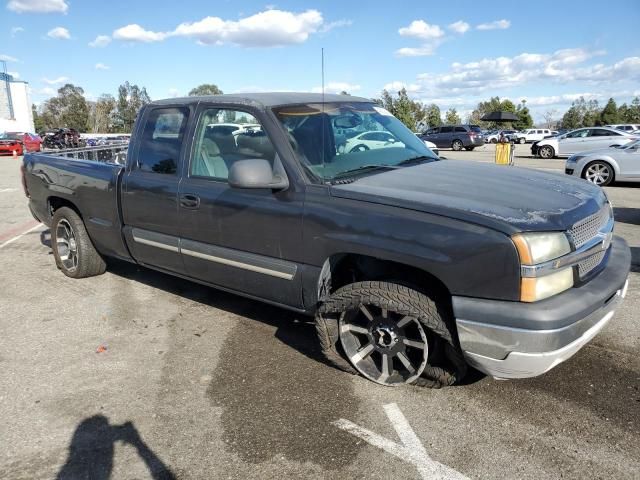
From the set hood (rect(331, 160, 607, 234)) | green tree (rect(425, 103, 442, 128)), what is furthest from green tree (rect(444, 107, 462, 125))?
hood (rect(331, 160, 607, 234))

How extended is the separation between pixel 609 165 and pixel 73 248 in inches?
466

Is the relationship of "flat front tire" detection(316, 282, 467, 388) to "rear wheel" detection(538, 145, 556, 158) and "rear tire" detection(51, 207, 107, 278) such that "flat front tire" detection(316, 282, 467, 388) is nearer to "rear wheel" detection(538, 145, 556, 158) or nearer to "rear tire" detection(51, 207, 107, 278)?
"rear tire" detection(51, 207, 107, 278)

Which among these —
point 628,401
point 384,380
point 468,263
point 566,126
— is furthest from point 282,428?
point 566,126

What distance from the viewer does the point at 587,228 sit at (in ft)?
9.58

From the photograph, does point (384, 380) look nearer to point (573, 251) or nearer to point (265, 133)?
point (573, 251)

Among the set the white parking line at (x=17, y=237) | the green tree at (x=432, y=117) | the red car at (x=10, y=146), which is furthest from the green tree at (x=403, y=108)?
the white parking line at (x=17, y=237)

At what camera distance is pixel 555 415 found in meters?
2.92

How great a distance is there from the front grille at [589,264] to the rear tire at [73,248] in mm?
4556

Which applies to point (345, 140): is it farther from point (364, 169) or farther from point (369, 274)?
point (369, 274)

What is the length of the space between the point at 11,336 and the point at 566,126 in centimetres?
8104

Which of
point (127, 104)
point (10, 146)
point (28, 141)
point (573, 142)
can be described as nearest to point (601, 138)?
point (573, 142)

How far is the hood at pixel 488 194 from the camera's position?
8.75 feet

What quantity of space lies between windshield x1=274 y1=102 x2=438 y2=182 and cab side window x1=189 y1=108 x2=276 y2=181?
234 millimetres

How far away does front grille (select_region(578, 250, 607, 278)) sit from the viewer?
282cm
